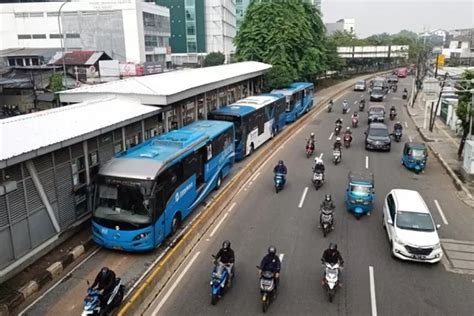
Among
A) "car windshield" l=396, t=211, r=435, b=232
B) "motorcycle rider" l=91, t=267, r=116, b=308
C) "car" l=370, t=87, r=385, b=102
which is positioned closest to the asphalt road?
"car windshield" l=396, t=211, r=435, b=232

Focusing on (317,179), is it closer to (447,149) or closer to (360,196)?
(360,196)

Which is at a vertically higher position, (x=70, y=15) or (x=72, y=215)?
(x=70, y=15)

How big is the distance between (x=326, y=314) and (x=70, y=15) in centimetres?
8269

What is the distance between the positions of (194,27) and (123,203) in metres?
102

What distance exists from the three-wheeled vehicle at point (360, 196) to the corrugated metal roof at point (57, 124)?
361 inches

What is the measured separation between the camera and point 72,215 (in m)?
14.0

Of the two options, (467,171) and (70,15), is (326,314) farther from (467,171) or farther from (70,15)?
(70,15)

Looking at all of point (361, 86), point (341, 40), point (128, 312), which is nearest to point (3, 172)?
point (128, 312)

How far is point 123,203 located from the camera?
12.5 metres

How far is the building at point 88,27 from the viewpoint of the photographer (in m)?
79.1

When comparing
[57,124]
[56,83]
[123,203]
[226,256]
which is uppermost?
[57,124]

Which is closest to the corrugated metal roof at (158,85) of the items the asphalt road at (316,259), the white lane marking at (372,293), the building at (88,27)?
the asphalt road at (316,259)

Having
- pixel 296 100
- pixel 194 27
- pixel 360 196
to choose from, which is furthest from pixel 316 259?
pixel 194 27

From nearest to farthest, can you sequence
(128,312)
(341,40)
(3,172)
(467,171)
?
(128,312)
(3,172)
(467,171)
(341,40)
